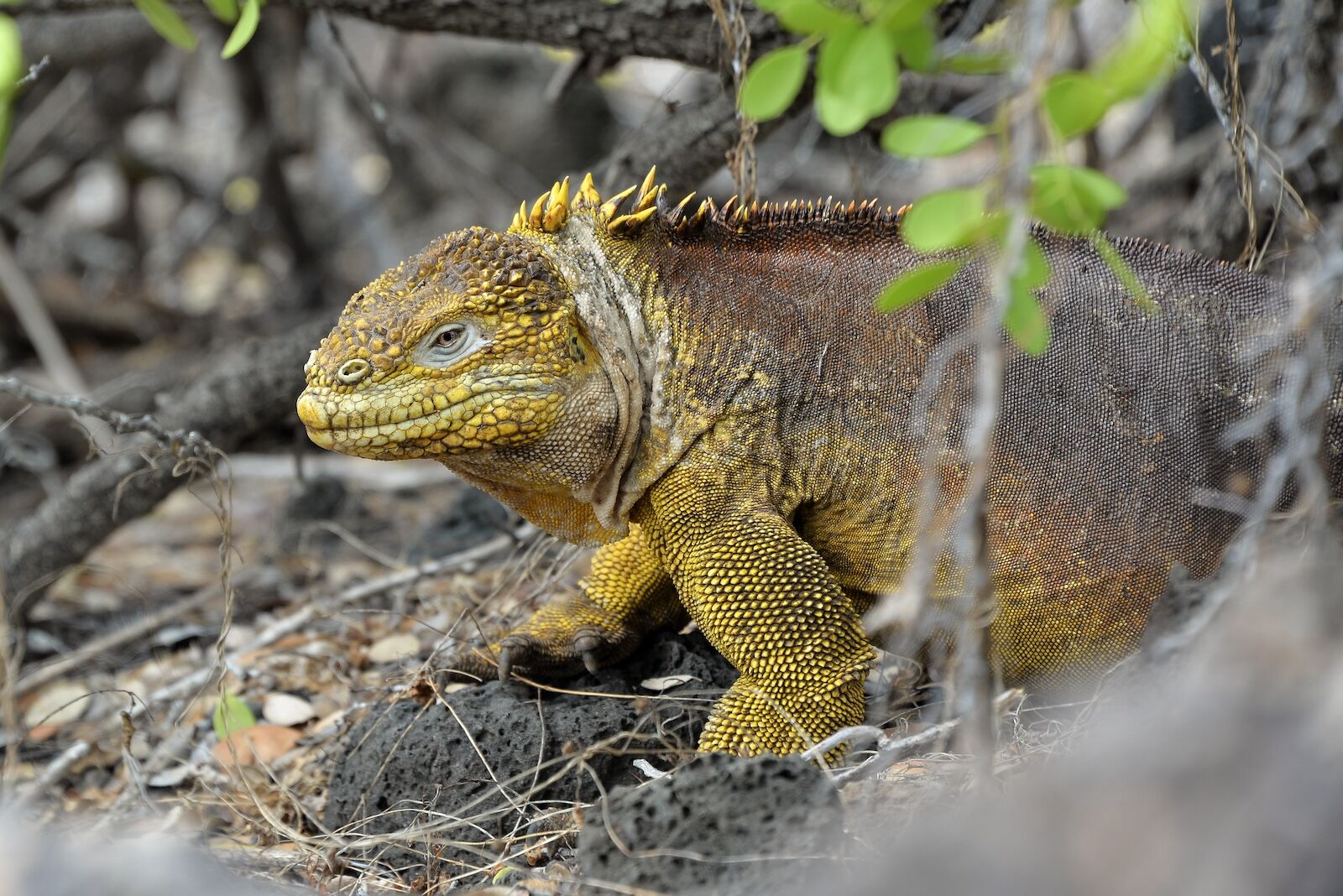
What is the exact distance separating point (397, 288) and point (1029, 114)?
6.89 feet

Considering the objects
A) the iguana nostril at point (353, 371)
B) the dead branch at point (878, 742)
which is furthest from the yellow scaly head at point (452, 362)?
the dead branch at point (878, 742)

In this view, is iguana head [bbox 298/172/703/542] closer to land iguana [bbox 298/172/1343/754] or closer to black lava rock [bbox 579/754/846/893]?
land iguana [bbox 298/172/1343/754]

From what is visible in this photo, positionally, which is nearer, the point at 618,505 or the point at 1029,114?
the point at 1029,114

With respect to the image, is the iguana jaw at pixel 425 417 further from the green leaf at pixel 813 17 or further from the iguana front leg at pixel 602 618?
the green leaf at pixel 813 17

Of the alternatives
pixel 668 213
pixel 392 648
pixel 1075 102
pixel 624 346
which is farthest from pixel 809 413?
pixel 392 648

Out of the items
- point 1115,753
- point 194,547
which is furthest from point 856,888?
point 194,547

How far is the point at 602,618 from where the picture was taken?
4.22 meters

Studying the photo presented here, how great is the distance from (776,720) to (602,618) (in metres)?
0.88

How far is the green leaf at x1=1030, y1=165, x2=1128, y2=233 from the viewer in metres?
2.17

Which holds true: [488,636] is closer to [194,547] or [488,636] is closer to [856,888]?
[856,888]

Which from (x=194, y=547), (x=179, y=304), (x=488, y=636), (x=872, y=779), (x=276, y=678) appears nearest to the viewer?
(x=872, y=779)

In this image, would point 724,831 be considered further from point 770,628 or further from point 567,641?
point 567,641

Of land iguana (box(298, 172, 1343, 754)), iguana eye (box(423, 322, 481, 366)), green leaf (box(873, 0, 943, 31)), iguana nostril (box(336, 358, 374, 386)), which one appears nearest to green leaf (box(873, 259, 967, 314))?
green leaf (box(873, 0, 943, 31))

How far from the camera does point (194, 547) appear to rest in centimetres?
767
